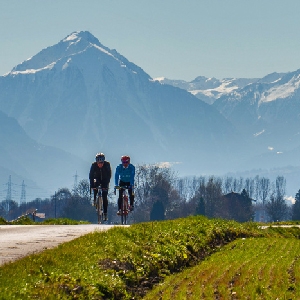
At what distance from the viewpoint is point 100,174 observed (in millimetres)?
29906

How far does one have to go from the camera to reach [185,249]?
57.5ft

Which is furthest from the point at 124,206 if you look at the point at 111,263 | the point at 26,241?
the point at 111,263

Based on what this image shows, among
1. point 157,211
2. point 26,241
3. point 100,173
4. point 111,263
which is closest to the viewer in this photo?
point 111,263

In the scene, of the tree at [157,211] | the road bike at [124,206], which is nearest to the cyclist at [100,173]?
the road bike at [124,206]

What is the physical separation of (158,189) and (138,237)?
145 m

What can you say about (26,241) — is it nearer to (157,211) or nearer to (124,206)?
(124,206)

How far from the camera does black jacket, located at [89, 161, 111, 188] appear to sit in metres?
29.8

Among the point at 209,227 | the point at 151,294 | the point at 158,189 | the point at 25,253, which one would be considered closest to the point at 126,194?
the point at 209,227

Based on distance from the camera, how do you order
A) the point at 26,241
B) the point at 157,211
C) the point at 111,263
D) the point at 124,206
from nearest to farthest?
the point at 111,263
the point at 26,241
the point at 124,206
the point at 157,211

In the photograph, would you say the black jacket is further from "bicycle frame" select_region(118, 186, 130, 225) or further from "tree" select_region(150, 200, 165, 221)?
"tree" select_region(150, 200, 165, 221)

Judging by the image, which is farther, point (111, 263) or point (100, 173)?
point (100, 173)

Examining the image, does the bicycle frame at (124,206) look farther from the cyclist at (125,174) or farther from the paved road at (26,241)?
the paved road at (26,241)

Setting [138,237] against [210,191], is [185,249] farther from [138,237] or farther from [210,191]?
[210,191]

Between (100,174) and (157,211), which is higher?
(157,211)
